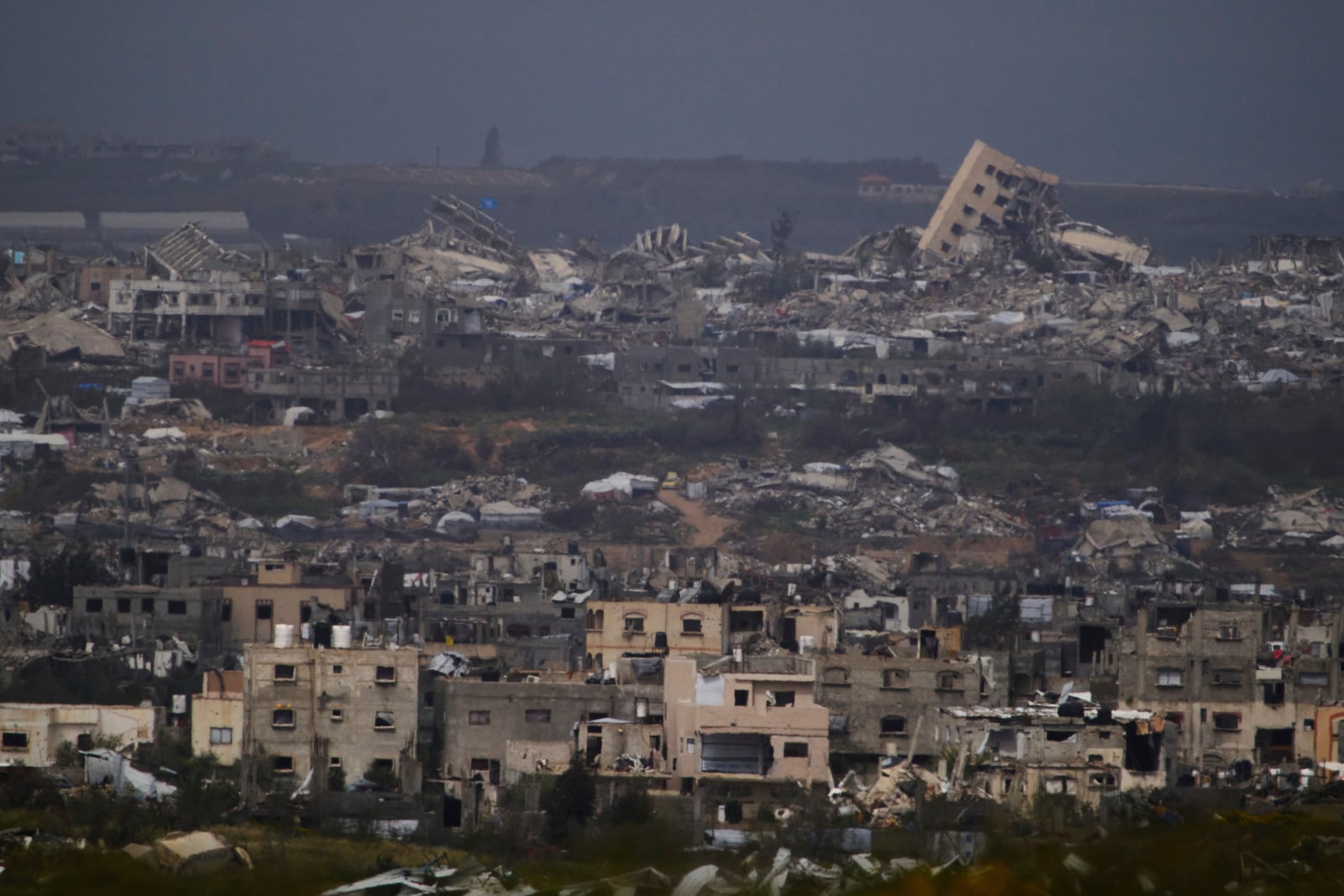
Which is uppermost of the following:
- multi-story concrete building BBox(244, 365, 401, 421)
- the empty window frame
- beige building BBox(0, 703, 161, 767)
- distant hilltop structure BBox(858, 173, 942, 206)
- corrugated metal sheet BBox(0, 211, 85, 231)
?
distant hilltop structure BBox(858, 173, 942, 206)

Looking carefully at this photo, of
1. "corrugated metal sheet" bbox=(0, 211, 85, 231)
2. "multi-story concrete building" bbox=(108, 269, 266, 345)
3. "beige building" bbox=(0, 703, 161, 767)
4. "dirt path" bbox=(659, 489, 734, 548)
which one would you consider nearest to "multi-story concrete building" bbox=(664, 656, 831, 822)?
"beige building" bbox=(0, 703, 161, 767)

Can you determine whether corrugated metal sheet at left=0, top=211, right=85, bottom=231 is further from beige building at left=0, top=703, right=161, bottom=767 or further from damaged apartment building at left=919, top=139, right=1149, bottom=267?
beige building at left=0, top=703, right=161, bottom=767

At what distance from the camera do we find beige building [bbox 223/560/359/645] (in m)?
35.2

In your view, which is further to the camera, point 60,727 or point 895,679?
point 895,679

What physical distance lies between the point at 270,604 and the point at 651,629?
602 centimetres

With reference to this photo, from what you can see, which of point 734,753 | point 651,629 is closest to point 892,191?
point 651,629

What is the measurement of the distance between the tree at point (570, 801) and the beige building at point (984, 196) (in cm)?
5491

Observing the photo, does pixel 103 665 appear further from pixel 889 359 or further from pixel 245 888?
pixel 889 359

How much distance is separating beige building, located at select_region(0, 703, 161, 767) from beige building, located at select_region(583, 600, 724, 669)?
5309mm

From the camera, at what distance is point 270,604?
35.5m

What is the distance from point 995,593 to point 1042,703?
1326cm

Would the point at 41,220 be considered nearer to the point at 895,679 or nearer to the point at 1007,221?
the point at 1007,221

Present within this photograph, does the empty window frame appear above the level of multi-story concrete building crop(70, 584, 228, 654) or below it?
above

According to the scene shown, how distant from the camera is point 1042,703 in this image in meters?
27.8
